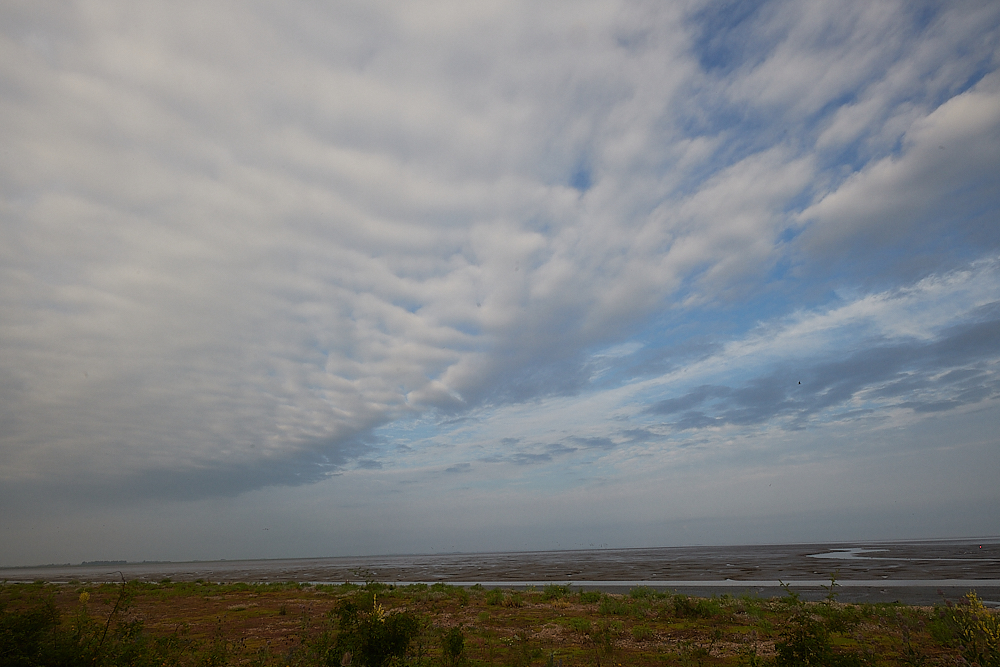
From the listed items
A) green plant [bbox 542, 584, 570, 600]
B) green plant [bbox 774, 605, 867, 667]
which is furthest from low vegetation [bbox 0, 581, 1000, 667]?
green plant [bbox 542, 584, 570, 600]

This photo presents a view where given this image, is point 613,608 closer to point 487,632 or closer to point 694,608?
point 694,608

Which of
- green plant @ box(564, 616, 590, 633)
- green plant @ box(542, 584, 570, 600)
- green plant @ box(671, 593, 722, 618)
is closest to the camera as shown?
green plant @ box(564, 616, 590, 633)

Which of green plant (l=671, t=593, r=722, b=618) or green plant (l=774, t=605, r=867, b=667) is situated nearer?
green plant (l=774, t=605, r=867, b=667)

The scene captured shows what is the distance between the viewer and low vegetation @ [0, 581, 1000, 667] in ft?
31.2

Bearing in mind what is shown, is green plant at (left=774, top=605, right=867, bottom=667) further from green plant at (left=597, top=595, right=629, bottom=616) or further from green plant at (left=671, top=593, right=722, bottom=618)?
green plant at (left=597, top=595, right=629, bottom=616)

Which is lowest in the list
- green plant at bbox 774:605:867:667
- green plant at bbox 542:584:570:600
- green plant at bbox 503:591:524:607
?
green plant at bbox 542:584:570:600

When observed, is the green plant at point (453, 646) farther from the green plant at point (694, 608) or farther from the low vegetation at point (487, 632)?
the green plant at point (694, 608)

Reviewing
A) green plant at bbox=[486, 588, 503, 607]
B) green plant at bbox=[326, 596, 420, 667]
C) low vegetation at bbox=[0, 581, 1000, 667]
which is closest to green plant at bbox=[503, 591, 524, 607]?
low vegetation at bbox=[0, 581, 1000, 667]

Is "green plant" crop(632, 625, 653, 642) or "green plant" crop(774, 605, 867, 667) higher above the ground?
"green plant" crop(774, 605, 867, 667)

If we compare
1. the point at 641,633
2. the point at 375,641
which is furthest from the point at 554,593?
the point at 375,641

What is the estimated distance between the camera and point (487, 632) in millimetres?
20812

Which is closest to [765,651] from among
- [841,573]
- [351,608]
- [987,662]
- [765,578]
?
[987,662]

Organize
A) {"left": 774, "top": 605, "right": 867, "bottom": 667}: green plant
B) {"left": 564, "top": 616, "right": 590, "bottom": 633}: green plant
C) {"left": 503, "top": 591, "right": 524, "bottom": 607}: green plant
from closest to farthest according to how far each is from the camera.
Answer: {"left": 774, "top": 605, "right": 867, "bottom": 667}: green plant < {"left": 564, "top": 616, "right": 590, "bottom": 633}: green plant < {"left": 503, "top": 591, "right": 524, "bottom": 607}: green plant

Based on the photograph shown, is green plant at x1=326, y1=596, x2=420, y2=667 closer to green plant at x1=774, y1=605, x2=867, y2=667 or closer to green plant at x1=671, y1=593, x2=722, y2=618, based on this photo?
green plant at x1=774, y1=605, x2=867, y2=667
